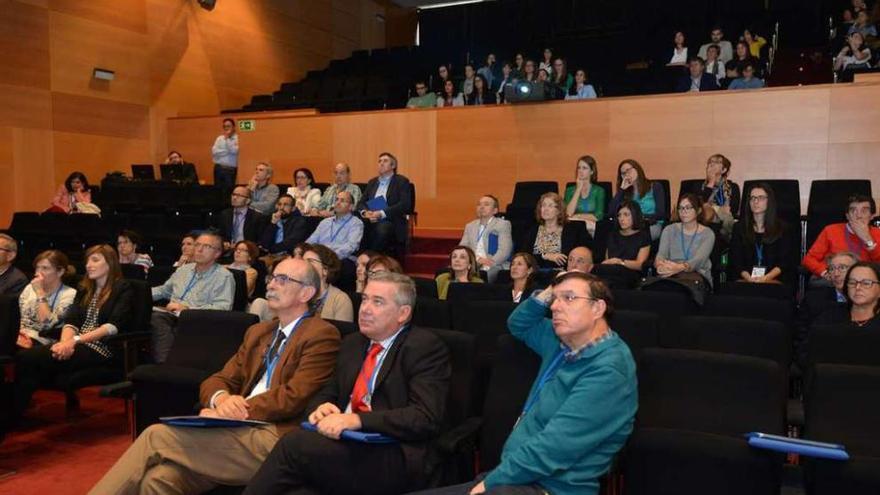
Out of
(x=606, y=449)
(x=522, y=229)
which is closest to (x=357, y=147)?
(x=522, y=229)

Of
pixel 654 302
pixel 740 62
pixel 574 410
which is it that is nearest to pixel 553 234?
pixel 654 302

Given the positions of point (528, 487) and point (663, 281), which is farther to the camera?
point (663, 281)

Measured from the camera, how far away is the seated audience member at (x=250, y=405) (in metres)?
2.43

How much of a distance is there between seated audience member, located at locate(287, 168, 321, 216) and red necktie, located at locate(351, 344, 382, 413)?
15.1 ft

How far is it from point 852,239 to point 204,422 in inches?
161

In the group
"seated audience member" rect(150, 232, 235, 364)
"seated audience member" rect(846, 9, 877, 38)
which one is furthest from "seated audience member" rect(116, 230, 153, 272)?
"seated audience member" rect(846, 9, 877, 38)

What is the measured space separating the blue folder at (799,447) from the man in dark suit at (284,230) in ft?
15.6

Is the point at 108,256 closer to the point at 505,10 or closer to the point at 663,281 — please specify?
the point at 663,281

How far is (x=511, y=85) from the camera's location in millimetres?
7941

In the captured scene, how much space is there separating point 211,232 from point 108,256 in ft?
2.16

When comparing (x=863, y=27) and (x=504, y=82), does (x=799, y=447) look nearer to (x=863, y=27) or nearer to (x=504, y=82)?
(x=863, y=27)

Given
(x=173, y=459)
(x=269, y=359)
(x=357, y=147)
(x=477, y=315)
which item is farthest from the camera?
(x=357, y=147)

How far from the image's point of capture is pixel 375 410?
7.91 ft

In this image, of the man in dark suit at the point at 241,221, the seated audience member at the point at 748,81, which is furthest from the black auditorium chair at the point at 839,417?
the seated audience member at the point at 748,81
